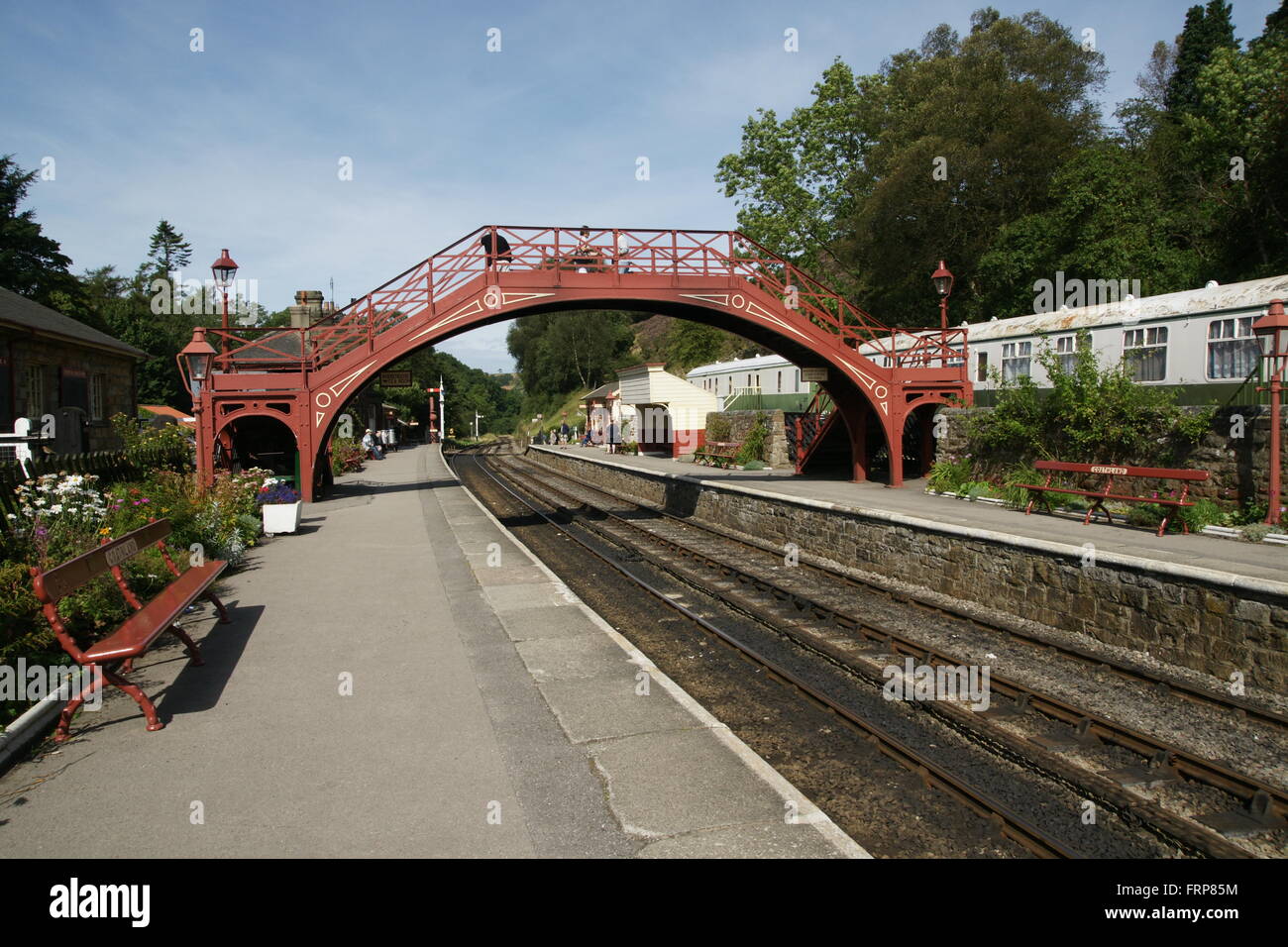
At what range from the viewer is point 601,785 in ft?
15.7

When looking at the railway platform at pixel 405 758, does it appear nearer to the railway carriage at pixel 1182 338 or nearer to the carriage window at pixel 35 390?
the railway carriage at pixel 1182 338

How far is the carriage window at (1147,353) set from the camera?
16.6 meters

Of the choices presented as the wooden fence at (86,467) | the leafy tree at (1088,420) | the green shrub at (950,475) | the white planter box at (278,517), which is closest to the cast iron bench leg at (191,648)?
the wooden fence at (86,467)

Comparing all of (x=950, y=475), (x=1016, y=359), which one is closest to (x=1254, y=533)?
(x=950, y=475)

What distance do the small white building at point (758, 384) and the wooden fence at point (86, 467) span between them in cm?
1927

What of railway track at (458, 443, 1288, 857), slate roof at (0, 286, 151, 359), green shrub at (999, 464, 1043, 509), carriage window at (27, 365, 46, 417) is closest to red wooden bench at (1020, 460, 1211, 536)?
green shrub at (999, 464, 1043, 509)

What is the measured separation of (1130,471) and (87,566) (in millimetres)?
13739

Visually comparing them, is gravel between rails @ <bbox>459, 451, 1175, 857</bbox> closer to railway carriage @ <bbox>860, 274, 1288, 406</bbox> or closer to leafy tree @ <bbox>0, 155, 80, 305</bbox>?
railway carriage @ <bbox>860, 274, 1288, 406</bbox>

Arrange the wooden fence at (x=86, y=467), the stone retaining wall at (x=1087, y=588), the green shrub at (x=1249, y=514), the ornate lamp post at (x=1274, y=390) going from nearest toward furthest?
1. the stone retaining wall at (x=1087, y=588)
2. the wooden fence at (x=86, y=467)
3. the ornate lamp post at (x=1274, y=390)
4. the green shrub at (x=1249, y=514)

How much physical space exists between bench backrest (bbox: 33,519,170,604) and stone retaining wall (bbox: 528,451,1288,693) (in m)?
10.3

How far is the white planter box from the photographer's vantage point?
14.9 meters

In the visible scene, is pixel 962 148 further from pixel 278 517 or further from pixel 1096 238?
pixel 278 517

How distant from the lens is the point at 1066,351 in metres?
19.6
